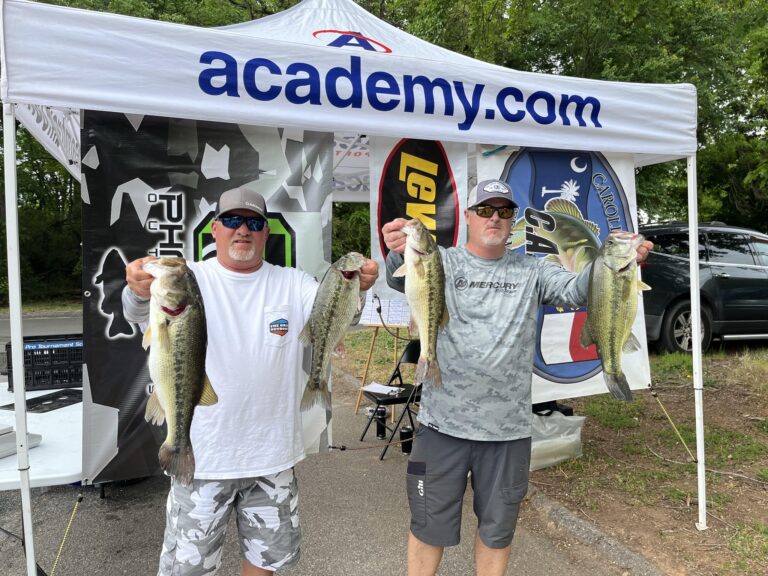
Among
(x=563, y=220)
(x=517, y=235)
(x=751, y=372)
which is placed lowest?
(x=751, y=372)

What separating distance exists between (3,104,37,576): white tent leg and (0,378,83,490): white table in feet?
0.65

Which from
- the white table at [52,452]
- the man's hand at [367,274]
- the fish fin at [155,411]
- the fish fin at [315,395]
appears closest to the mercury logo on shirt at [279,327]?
the fish fin at [315,395]

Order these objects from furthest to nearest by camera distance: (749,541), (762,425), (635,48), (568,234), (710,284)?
1. (635,48)
2. (710,284)
3. (762,425)
4. (568,234)
5. (749,541)

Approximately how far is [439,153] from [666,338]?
Answer: 630cm

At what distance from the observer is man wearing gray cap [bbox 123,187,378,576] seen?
215cm

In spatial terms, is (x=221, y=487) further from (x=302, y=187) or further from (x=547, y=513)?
(x=547, y=513)

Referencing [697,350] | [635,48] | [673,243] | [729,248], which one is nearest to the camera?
[697,350]

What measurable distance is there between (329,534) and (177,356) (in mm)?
2216

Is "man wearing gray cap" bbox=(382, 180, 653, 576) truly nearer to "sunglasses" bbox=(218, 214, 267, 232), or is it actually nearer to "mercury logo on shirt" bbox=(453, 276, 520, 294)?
"mercury logo on shirt" bbox=(453, 276, 520, 294)

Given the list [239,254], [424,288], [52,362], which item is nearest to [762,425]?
[424,288]

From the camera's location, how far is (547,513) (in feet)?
12.2

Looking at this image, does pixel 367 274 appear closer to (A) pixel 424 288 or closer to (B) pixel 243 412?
(A) pixel 424 288

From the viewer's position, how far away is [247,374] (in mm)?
2174

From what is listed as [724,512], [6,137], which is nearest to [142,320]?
[6,137]
